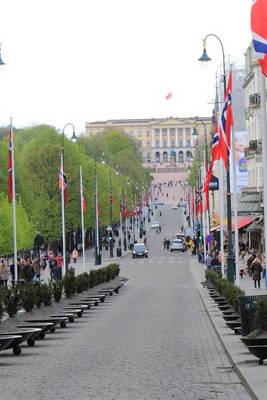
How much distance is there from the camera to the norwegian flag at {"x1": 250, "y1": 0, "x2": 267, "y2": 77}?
20531 millimetres

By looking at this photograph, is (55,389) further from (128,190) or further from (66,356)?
(128,190)

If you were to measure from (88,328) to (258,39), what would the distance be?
11864mm

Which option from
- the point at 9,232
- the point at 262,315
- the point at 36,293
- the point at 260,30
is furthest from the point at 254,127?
the point at 262,315

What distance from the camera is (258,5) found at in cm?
2081

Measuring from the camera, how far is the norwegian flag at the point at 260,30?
20531 mm

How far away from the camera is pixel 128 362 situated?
2027 cm

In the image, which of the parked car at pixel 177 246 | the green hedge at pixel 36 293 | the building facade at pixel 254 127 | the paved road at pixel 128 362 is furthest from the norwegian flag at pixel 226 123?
the parked car at pixel 177 246

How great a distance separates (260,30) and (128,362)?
5807 millimetres

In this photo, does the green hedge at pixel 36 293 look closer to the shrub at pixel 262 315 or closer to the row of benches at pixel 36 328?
the row of benches at pixel 36 328

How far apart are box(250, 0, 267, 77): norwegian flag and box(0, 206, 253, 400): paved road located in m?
5.06

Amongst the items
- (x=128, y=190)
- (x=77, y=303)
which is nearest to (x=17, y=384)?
(x=77, y=303)

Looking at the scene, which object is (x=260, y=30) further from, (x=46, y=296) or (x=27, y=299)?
(x=46, y=296)

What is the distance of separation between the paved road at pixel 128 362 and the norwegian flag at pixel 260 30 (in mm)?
5062

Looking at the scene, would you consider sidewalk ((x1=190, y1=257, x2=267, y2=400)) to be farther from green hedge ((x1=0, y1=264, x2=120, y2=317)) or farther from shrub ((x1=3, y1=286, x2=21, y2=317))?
shrub ((x1=3, y1=286, x2=21, y2=317))
